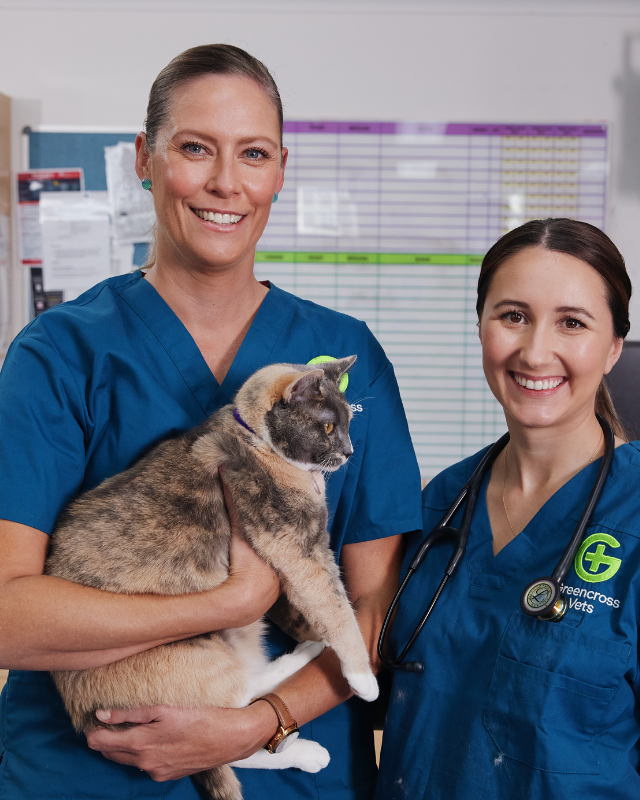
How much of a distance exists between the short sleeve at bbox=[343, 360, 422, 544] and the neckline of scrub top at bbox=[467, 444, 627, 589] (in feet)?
0.53

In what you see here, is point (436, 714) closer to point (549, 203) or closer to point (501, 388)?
point (501, 388)

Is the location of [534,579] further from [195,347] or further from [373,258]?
[373,258]

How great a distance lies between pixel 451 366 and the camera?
2.51 metres

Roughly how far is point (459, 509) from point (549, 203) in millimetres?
1745

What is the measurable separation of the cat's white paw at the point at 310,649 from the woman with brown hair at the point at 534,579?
0.15m

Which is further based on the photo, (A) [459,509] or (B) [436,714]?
(A) [459,509]

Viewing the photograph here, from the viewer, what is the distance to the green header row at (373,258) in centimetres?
248

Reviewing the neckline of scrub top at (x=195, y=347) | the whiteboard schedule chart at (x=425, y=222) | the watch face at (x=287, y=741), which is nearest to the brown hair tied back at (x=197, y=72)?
the neckline of scrub top at (x=195, y=347)

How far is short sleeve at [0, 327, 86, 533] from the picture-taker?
3.12ft

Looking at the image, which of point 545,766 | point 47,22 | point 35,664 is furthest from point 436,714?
point 47,22

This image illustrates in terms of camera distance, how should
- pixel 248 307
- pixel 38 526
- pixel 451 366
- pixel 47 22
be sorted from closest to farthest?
pixel 38 526 < pixel 248 307 < pixel 47 22 < pixel 451 366

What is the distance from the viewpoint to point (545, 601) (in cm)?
91

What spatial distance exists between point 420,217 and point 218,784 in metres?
2.04

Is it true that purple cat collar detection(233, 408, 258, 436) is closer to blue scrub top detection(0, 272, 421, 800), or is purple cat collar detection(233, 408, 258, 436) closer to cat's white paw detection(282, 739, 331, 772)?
blue scrub top detection(0, 272, 421, 800)
